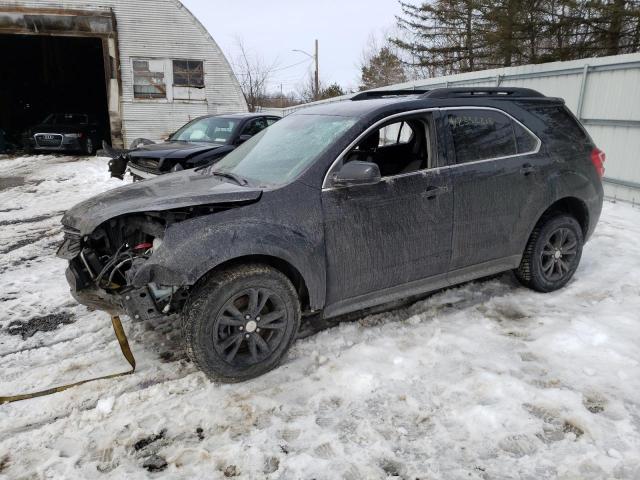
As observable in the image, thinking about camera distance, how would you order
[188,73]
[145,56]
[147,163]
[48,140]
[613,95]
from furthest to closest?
[188,73] → [145,56] → [48,140] → [613,95] → [147,163]

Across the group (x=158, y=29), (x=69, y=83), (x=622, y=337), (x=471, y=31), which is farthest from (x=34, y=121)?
(x=622, y=337)

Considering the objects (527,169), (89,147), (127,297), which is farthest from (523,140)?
(89,147)

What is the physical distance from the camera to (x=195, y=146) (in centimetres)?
839

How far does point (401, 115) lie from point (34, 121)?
27.3m

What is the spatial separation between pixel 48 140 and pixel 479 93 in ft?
54.5

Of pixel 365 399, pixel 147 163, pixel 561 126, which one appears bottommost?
pixel 365 399

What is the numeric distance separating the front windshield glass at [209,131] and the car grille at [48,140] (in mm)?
9017

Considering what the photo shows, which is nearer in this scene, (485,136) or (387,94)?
(485,136)

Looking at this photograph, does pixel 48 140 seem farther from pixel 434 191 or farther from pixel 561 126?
pixel 561 126

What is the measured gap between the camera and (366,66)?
138 ft

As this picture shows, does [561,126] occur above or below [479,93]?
below

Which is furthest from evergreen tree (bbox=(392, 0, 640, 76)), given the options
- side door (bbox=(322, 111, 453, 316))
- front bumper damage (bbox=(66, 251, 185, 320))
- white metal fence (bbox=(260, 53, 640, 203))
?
front bumper damage (bbox=(66, 251, 185, 320))

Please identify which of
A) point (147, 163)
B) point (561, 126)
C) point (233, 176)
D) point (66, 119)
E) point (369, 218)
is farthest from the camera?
point (66, 119)

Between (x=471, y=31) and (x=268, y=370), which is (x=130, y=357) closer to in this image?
(x=268, y=370)
